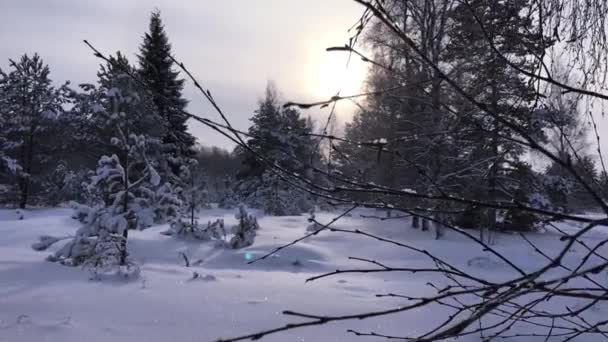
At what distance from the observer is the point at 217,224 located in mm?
9742

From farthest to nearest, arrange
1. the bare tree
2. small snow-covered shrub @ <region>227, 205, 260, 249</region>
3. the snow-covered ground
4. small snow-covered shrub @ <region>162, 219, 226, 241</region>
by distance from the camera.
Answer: small snow-covered shrub @ <region>162, 219, 226, 241</region> < small snow-covered shrub @ <region>227, 205, 260, 249</region> < the snow-covered ground < the bare tree

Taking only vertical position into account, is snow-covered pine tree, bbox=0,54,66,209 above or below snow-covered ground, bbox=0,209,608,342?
above

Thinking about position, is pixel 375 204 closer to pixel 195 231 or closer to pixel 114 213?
pixel 114 213

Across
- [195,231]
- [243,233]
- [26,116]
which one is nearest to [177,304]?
[243,233]

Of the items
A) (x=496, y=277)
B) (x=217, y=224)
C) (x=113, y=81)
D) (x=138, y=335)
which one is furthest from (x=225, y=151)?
(x=138, y=335)

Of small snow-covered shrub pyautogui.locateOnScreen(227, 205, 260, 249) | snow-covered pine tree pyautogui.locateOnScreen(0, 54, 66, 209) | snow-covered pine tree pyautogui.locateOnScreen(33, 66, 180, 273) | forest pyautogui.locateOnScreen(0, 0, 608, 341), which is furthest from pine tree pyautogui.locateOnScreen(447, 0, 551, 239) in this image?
snow-covered pine tree pyautogui.locateOnScreen(0, 54, 66, 209)

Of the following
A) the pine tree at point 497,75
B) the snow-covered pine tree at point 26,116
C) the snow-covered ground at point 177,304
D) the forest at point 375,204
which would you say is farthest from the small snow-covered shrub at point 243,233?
the snow-covered pine tree at point 26,116

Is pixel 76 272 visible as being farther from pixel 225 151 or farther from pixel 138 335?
pixel 225 151

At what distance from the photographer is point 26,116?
723 inches

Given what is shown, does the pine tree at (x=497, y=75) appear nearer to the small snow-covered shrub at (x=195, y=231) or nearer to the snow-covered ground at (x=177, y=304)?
the snow-covered ground at (x=177, y=304)

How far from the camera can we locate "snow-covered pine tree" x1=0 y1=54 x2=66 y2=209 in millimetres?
18219

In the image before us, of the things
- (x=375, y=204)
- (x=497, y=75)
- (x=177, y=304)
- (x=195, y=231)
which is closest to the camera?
(x=375, y=204)

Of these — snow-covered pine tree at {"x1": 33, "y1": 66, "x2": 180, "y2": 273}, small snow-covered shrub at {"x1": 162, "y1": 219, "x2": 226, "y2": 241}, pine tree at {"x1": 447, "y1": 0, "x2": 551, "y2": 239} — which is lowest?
small snow-covered shrub at {"x1": 162, "y1": 219, "x2": 226, "y2": 241}

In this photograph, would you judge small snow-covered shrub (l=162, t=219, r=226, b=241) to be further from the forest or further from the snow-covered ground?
the snow-covered ground
